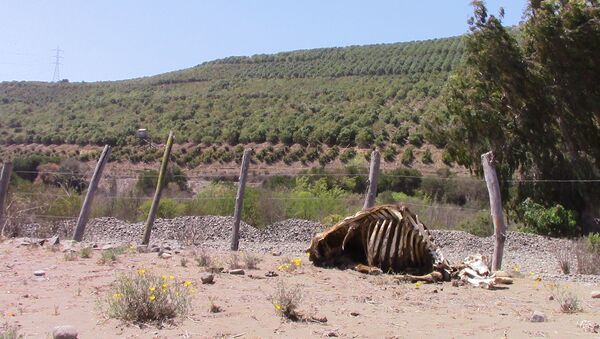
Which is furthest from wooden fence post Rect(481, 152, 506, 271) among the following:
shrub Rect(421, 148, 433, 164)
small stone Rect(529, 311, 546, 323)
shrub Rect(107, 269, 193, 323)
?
shrub Rect(421, 148, 433, 164)

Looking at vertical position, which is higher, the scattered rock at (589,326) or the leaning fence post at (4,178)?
the leaning fence post at (4,178)

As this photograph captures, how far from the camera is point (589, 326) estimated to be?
5.98 meters

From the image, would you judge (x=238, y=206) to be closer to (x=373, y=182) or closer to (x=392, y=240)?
(x=373, y=182)

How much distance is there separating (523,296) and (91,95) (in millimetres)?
61655

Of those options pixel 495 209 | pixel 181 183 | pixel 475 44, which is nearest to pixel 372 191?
pixel 495 209

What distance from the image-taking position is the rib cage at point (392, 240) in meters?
9.00

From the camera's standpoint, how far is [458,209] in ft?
60.0

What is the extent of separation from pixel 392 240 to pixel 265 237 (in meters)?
6.17

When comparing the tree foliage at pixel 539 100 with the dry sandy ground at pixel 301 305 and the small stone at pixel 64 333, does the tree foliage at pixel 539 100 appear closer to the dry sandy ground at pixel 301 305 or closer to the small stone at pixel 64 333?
the dry sandy ground at pixel 301 305

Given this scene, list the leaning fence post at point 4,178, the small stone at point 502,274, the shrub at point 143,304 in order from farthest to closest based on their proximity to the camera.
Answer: the leaning fence post at point 4,178
the small stone at point 502,274
the shrub at point 143,304

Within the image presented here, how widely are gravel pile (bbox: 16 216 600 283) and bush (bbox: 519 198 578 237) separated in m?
1.27

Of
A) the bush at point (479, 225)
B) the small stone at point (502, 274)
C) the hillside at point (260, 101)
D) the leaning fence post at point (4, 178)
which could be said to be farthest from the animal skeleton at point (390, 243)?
the hillside at point (260, 101)

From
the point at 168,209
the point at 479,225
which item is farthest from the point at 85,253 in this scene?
the point at 479,225

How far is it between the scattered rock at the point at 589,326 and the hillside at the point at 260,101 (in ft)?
104
